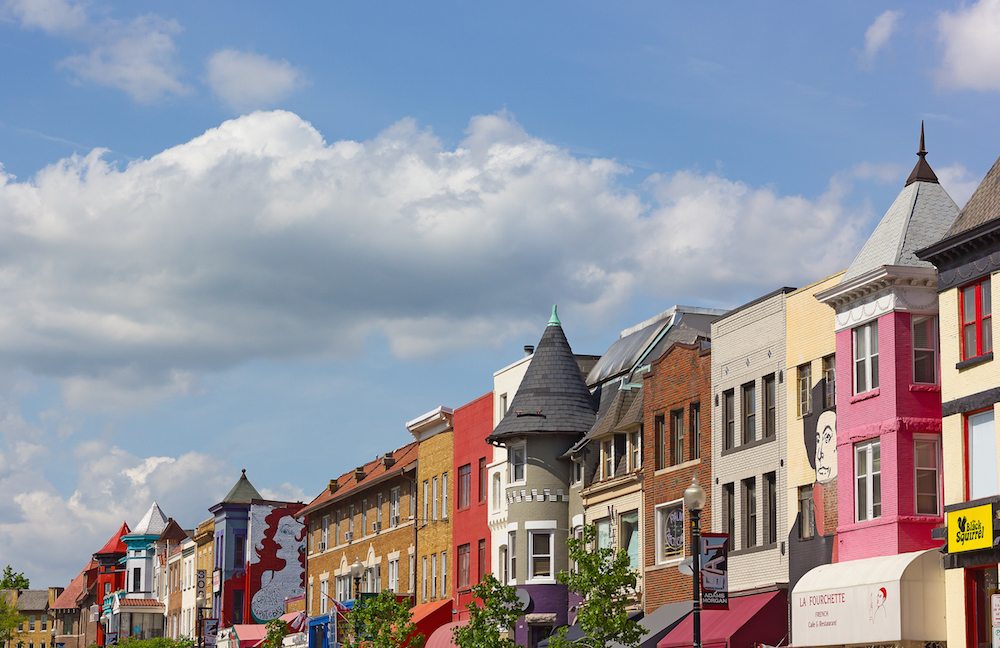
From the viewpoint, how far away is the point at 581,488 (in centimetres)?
5747

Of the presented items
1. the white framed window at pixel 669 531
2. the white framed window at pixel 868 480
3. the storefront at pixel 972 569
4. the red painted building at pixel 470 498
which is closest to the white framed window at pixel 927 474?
the white framed window at pixel 868 480

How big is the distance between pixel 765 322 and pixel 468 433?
79.6ft

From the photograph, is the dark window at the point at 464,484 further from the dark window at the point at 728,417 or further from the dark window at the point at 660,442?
the dark window at the point at 728,417

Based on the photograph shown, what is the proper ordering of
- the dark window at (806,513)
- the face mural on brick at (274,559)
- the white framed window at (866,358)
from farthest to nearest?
the face mural on brick at (274,559) < the dark window at (806,513) < the white framed window at (866,358)

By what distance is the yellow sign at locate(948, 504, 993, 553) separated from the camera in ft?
112

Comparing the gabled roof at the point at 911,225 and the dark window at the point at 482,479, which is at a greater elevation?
the gabled roof at the point at 911,225

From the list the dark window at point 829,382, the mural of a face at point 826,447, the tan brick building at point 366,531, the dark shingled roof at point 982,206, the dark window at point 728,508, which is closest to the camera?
the dark shingled roof at point 982,206

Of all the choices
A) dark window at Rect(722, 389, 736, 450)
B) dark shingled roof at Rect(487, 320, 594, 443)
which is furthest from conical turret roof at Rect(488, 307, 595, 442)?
dark window at Rect(722, 389, 736, 450)

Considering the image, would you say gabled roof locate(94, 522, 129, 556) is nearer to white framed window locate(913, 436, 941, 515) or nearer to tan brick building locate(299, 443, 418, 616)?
tan brick building locate(299, 443, 418, 616)

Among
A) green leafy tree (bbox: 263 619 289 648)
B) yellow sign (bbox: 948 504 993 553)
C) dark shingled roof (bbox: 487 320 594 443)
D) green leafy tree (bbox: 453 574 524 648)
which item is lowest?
green leafy tree (bbox: 263 619 289 648)

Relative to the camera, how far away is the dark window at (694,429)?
4906 centimetres

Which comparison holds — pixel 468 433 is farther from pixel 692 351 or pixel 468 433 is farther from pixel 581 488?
pixel 692 351

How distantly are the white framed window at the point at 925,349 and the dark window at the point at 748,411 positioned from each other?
7.77 meters

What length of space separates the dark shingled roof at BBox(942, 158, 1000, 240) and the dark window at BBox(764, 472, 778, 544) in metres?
10.0
